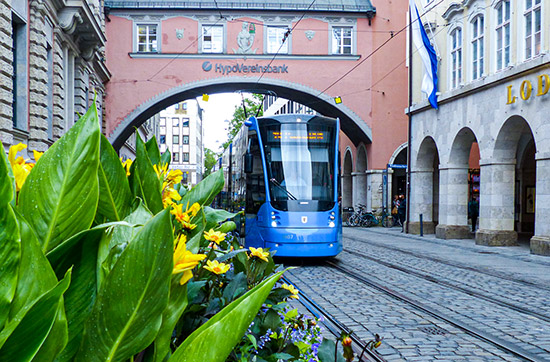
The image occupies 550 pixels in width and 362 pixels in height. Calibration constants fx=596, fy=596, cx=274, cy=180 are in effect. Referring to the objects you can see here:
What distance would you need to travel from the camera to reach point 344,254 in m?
13.4

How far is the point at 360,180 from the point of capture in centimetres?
3061

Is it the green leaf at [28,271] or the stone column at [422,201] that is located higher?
the green leaf at [28,271]

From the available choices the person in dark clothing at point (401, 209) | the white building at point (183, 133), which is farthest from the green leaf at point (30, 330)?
the white building at point (183, 133)

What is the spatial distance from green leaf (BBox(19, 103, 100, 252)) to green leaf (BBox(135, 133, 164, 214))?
62cm

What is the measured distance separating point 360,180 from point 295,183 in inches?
781

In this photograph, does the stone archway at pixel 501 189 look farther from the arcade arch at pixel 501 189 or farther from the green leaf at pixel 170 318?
the green leaf at pixel 170 318

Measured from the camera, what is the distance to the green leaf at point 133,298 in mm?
853

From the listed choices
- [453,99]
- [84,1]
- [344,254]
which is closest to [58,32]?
[84,1]

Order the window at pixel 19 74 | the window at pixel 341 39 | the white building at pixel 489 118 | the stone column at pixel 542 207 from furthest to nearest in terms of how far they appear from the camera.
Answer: the window at pixel 341 39
the white building at pixel 489 118
the stone column at pixel 542 207
the window at pixel 19 74

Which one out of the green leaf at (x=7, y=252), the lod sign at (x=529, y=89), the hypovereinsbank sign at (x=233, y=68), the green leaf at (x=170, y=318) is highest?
the hypovereinsbank sign at (x=233, y=68)

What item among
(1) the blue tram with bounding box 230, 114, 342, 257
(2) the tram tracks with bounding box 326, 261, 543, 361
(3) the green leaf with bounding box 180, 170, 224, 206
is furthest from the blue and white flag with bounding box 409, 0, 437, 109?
(3) the green leaf with bounding box 180, 170, 224, 206

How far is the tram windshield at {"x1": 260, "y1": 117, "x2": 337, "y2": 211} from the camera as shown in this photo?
36.4 feet

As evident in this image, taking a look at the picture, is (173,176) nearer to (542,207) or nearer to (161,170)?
(161,170)

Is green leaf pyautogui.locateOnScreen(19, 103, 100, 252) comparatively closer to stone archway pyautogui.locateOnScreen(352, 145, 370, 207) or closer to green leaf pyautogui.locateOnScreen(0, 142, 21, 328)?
green leaf pyautogui.locateOnScreen(0, 142, 21, 328)
